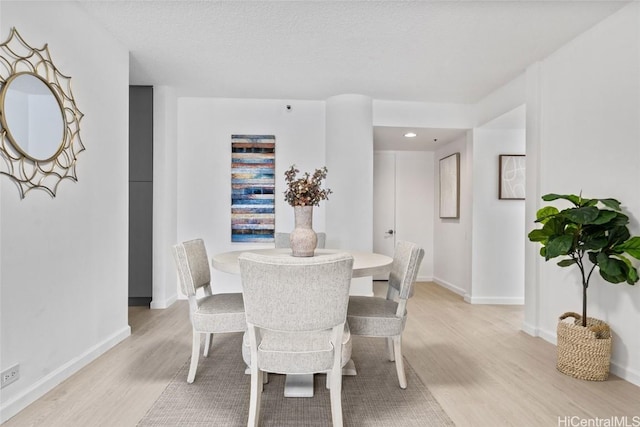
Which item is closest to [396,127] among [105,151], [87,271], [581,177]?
[581,177]

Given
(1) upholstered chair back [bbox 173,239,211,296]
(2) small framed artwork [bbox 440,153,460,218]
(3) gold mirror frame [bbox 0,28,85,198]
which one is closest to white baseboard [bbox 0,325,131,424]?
(1) upholstered chair back [bbox 173,239,211,296]

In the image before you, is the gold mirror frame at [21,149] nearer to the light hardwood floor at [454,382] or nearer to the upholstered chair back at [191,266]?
the upholstered chair back at [191,266]

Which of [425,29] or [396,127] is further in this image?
[396,127]

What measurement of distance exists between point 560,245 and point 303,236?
65.9 inches

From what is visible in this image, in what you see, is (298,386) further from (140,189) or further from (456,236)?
(456,236)

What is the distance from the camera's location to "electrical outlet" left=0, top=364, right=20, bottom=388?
185cm

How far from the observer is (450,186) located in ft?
16.9

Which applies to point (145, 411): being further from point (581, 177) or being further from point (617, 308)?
point (581, 177)

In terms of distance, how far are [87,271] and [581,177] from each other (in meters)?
3.77

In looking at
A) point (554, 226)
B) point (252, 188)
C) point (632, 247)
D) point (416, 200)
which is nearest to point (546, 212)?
point (554, 226)

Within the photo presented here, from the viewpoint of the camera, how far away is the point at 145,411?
6.42ft

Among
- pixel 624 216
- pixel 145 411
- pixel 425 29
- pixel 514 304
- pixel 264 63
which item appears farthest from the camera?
pixel 514 304

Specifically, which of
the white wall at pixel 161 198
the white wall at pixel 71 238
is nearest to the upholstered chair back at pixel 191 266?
the white wall at pixel 71 238

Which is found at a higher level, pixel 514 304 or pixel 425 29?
pixel 425 29
